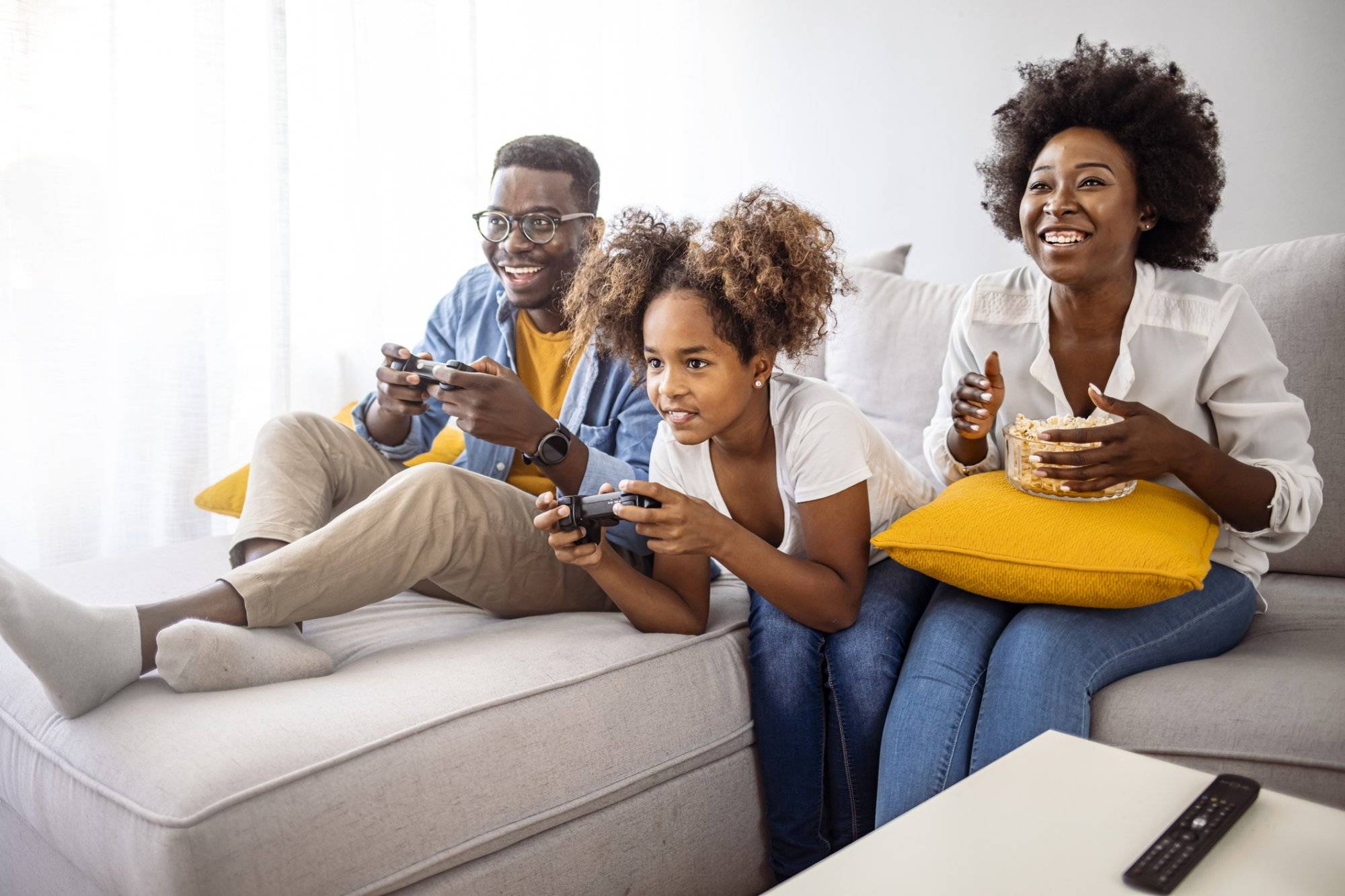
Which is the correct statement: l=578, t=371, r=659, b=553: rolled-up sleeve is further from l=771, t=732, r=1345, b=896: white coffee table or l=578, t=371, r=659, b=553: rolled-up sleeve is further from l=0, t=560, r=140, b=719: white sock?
l=771, t=732, r=1345, b=896: white coffee table

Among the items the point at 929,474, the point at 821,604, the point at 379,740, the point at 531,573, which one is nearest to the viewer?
the point at 379,740

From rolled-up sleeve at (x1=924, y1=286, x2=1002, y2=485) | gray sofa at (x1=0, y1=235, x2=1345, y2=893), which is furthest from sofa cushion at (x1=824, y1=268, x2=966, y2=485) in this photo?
gray sofa at (x1=0, y1=235, x2=1345, y2=893)

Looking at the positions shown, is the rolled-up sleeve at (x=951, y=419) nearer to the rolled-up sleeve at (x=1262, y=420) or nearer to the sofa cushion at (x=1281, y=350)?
the sofa cushion at (x=1281, y=350)

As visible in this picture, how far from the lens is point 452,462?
6.61ft

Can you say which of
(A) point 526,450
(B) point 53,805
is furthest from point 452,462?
(B) point 53,805

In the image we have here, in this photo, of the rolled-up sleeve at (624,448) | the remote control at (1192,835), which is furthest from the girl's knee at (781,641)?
the remote control at (1192,835)

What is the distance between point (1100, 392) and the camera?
138cm

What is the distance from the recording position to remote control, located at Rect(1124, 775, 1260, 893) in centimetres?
74

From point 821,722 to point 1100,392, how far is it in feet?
1.82

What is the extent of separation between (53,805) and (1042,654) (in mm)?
1104

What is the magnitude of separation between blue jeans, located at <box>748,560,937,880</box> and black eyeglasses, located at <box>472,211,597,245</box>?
2.51ft

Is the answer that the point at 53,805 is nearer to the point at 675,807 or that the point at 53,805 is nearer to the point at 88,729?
the point at 88,729

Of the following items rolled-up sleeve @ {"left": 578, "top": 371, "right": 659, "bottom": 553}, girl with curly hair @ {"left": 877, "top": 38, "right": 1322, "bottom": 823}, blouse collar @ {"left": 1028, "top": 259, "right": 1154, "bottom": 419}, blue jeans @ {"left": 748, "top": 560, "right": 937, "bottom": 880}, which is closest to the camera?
girl with curly hair @ {"left": 877, "top": 38, "right": 1322, "bottom": 823}

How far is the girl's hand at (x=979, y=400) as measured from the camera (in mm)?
1451
